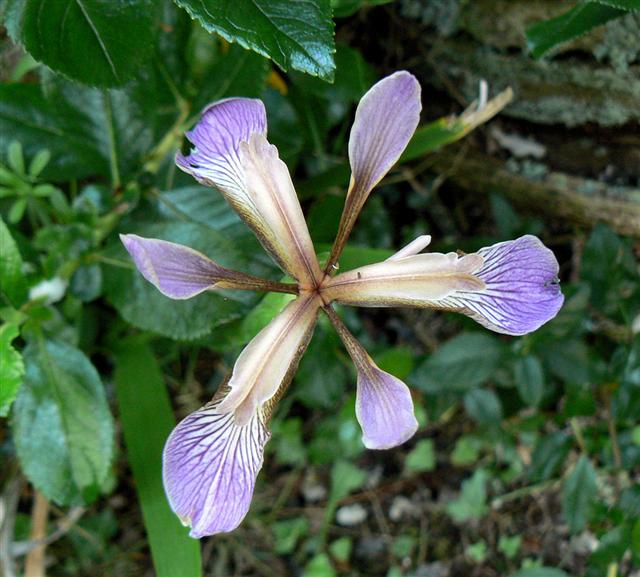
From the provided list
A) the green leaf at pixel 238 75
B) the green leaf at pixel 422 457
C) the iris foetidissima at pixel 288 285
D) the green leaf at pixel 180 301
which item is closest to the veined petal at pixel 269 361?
the iris foetidissima at pixel 288 285

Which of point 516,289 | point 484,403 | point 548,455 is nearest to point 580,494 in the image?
point 548,455

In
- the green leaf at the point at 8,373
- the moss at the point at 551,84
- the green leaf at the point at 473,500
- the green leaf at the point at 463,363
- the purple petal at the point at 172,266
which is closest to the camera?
the purple petal at the point at 172,266

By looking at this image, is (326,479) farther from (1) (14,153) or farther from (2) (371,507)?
(1) (14,153)

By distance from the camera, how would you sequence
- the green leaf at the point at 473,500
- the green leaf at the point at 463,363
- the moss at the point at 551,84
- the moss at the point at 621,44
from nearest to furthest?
the moss at the point at 621,44 < the moss at the point at 551,84 < the green leaf at the point at 463,363 < the green leaf at the point at 473,500

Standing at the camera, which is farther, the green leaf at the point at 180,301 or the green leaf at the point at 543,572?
the green leaf at the point at 543,572

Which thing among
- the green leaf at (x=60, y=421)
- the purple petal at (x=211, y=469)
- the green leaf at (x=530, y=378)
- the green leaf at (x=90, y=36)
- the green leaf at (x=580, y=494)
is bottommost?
the green leaf at (x=580, y=494)

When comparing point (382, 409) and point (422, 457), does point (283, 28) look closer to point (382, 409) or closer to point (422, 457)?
point (382, 409)

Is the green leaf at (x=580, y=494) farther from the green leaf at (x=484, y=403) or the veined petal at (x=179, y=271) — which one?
the veined petal at (x=179, y=271)

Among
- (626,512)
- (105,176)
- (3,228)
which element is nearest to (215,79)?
(105,176)
